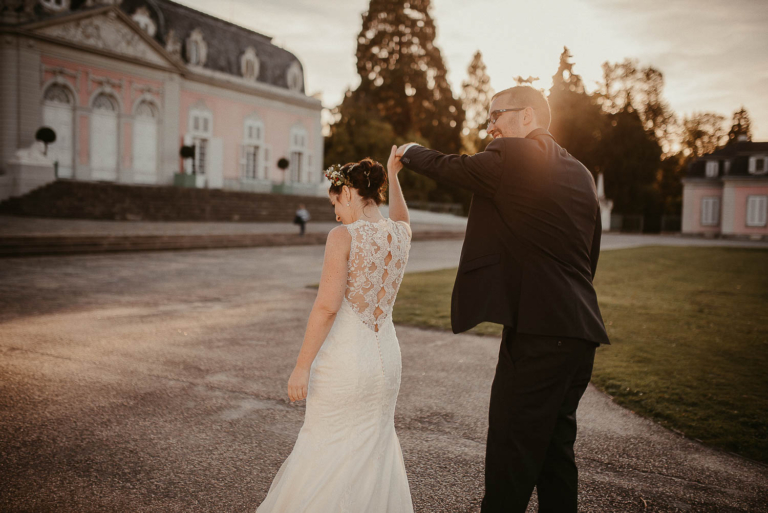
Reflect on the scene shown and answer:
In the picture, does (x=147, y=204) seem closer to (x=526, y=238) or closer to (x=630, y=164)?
(x=526, y=238)

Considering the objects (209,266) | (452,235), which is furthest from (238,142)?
(209,266)

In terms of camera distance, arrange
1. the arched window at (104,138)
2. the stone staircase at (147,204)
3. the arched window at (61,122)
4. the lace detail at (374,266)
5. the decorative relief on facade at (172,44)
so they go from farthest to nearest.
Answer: the decorative relief on facade at (172,44), the arched window at (104,138), the arched window at (61,122), the stone staircase at (147,204), the lace detail at (374,266)

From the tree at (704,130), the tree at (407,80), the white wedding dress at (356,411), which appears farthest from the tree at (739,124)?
the white wedding dress at (356,411)

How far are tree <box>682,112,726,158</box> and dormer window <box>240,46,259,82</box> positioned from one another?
42297 mm

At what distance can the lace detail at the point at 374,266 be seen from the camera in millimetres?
2508

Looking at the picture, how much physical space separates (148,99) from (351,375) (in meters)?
32.6

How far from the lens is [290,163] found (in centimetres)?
4034

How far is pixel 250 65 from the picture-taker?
37.3m

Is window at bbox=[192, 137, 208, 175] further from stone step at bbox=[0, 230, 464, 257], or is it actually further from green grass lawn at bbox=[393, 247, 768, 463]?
green grass lawn at bbox=[393, 247, 768, 463]

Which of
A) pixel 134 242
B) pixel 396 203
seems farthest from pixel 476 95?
pixel 396 203

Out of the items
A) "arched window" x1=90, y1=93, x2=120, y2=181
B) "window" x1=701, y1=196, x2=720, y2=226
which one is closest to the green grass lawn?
"arched window" x1=90, y1=93, x2=120, y2=181

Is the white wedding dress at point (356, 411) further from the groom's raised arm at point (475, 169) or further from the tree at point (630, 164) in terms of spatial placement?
the tree at point (630, 164)

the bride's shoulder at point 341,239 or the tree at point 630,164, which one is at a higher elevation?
the tree at point 630,164

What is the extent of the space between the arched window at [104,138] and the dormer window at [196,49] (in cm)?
614
